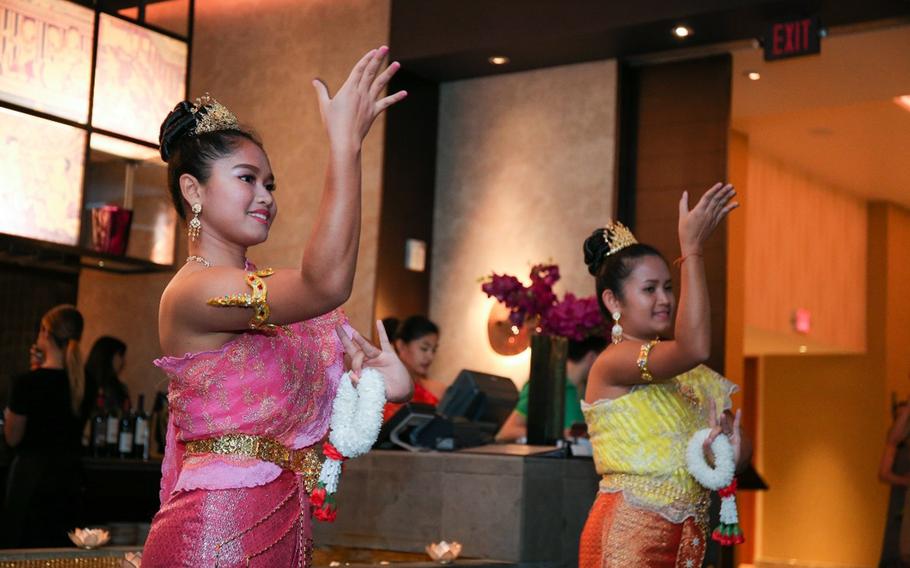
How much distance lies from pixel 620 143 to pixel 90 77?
2762 millimetres

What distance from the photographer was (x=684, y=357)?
8.34ft

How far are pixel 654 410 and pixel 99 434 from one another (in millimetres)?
3909

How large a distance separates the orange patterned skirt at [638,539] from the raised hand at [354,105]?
1.33 metres

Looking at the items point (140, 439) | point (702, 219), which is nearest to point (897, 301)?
point (140, 439)

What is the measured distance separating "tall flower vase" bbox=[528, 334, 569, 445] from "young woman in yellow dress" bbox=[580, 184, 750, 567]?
1.63 metres

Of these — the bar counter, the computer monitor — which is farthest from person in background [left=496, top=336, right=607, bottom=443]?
the bar counter

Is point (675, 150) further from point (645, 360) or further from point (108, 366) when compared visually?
point (645, 360)

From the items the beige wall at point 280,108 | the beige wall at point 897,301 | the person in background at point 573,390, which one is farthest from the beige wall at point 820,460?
the person in background at point 573,390

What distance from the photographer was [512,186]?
6898 millimetres

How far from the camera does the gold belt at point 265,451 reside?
1.91 meters

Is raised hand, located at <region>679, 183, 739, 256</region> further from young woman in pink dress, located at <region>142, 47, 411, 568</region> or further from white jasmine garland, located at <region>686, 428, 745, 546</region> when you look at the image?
young woman in pink dress, located at <region>142, 47, 411, 568</region>

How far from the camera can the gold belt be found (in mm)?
1911

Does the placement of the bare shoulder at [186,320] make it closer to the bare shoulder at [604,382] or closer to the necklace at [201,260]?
the necklace at [201,260]

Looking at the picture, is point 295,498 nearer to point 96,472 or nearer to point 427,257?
point 96,472
